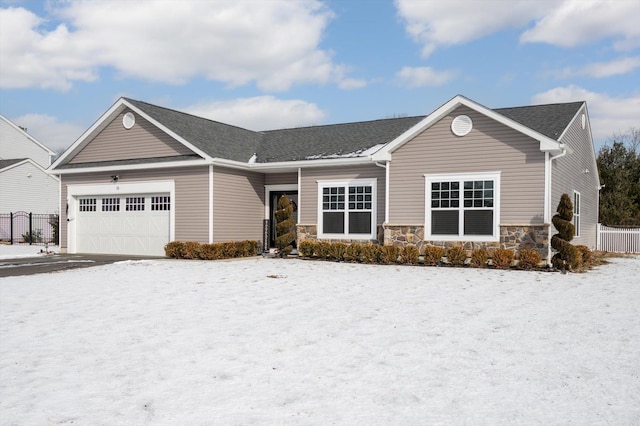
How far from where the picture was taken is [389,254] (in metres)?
16.1

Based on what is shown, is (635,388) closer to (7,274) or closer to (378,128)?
(7,274)

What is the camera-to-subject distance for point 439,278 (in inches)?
501

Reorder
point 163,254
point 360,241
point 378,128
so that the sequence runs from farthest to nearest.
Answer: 1. point 378,128
2. point 163,254
3. point 360,241

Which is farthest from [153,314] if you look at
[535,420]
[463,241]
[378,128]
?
[378,128]

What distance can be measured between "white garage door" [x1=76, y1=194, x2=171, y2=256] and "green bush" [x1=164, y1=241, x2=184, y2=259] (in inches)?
40.7

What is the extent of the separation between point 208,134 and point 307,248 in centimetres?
610

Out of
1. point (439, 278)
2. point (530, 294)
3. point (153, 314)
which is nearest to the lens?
point (153, 314)

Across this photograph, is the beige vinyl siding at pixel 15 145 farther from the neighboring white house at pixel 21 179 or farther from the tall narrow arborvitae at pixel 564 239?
the tall narrow arborvitae at pixel 564 239

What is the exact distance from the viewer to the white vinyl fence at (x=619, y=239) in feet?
76.8

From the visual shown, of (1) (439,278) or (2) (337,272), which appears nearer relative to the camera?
(1) (439,278)

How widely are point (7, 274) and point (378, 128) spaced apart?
13075mm

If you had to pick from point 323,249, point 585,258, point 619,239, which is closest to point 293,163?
point 323,249

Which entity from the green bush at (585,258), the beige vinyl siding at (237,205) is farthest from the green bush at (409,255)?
the beige vinyl siding at (237,205)

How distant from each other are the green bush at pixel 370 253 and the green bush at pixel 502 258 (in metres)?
3.38
